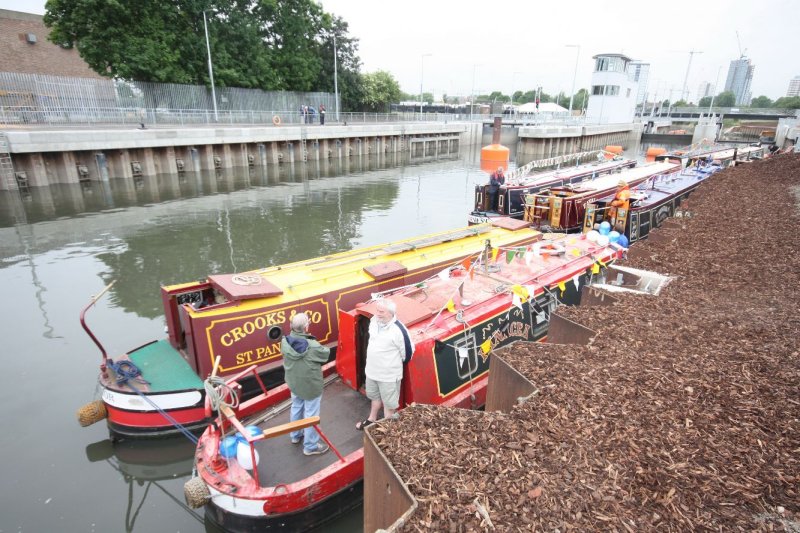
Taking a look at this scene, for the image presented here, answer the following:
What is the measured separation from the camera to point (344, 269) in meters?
8.89

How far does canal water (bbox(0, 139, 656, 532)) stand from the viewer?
6406 millimetres

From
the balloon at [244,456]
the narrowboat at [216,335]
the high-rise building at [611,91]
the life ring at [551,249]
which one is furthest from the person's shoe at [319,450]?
the high-rise building at [611,91]

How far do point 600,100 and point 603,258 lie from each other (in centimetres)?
6765

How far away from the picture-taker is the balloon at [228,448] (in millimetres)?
5562

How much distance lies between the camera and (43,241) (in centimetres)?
1661

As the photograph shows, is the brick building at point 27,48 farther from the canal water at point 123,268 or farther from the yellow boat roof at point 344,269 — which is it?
the yellow boat roof at point 344,269

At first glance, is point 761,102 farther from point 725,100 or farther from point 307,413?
point 307,413

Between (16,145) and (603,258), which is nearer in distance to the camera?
(603,258)

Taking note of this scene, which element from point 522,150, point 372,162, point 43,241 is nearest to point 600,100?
point 522,150

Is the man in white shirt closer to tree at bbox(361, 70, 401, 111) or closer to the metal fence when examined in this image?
the metal fence

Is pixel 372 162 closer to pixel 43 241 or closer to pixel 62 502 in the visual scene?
pixel 43 241

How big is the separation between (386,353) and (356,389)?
192 cm

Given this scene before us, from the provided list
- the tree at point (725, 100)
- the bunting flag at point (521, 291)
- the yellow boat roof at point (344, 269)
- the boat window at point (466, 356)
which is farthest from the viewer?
the tree at point (725, 100)

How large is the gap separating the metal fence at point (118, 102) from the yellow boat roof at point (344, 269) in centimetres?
2949
